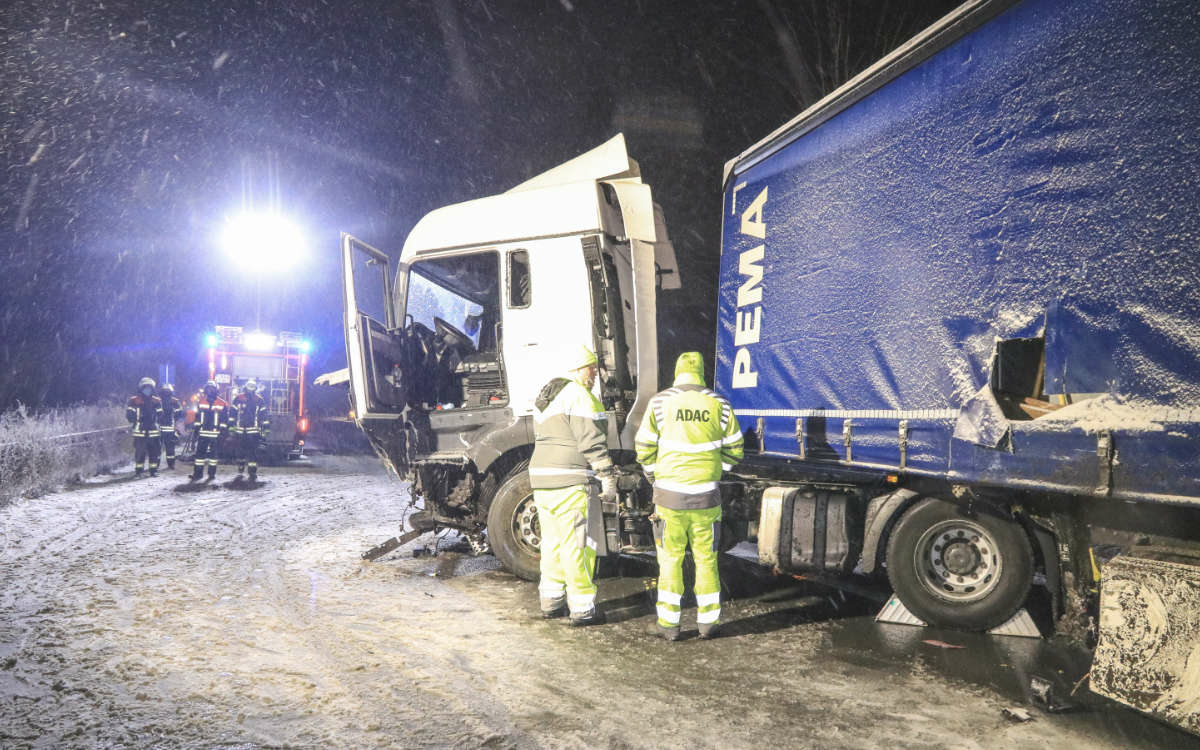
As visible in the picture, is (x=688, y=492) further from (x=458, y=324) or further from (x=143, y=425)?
(x=143, y=425)

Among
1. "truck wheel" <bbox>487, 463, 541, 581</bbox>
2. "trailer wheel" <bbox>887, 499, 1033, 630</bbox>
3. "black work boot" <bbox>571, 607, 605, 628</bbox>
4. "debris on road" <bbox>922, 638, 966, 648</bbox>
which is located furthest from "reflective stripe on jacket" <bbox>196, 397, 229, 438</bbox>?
"debris on road" <bbox>922, 638, 966, 648</bbox>

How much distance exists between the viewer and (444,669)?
381cm

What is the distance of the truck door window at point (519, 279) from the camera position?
598 cm

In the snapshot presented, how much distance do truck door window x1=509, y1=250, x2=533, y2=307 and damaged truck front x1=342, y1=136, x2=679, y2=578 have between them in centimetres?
1

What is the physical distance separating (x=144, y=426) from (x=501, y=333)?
33.0ft

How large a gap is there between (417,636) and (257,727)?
136 cm

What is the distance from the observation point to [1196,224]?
9.09ft

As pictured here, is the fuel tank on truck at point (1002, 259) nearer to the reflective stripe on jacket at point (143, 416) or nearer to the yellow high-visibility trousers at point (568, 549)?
the yellow high-visibility trousers at point (568, 549)

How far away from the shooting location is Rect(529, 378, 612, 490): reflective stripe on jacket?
4648 mm

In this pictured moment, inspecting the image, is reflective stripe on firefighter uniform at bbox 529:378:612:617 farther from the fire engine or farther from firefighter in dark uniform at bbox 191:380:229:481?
the fire engine

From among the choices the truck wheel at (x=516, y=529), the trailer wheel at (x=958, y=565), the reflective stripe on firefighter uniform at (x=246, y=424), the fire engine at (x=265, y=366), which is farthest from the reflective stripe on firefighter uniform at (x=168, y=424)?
the trailer wheel at (x=958, y=565)

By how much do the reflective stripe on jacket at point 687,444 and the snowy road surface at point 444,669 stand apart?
0.94 metres

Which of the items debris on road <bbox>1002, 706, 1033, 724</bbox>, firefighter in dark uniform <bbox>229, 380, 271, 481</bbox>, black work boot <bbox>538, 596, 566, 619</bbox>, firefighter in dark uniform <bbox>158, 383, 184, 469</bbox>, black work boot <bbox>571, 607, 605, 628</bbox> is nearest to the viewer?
debris on road <bbox>1002, 706, 1033, 724</bbox>

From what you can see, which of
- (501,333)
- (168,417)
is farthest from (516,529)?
(168,417)
